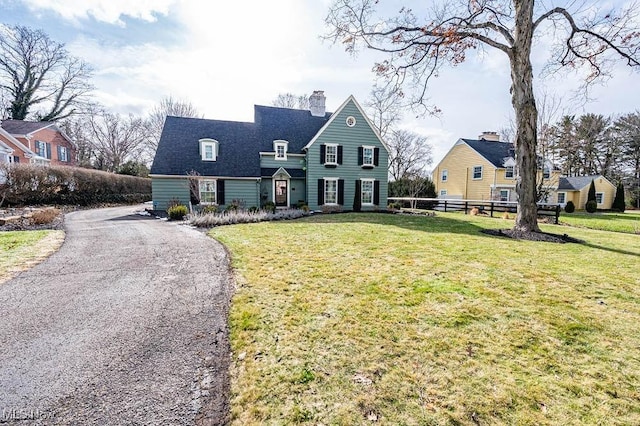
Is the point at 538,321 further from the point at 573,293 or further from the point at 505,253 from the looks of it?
the point at 505,253

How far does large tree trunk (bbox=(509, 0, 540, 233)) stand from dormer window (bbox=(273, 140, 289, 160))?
43.2 ft

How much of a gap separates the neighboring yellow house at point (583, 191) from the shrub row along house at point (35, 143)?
47797mm

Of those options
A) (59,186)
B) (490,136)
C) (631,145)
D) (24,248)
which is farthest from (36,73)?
(631,145)

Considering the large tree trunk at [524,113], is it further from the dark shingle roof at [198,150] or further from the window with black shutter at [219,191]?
the window with black shutter at [219,191]

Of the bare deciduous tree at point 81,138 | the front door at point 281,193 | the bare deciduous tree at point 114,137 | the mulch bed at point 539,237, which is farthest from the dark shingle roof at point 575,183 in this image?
the bare deciduous tree at point 81,138

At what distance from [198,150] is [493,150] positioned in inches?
1030

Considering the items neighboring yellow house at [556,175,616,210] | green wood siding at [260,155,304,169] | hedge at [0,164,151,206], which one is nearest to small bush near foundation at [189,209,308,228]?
green wood siding at [260,155,304,169]

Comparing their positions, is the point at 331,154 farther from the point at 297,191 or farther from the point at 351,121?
the point at 297,191

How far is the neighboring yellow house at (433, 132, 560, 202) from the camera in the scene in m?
25.7

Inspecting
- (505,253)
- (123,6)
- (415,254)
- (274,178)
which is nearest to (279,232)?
(415,254)

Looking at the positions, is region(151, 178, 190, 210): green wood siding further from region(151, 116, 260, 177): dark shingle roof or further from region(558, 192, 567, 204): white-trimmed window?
region(558, 192, 567, 204): white-trimmed window

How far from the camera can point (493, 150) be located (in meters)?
28.1

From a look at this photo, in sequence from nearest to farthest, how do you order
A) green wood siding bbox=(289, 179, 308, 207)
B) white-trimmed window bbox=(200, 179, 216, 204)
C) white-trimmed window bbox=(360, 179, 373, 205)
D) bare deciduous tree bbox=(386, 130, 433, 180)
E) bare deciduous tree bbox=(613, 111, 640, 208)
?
white-trimmed window bbox=(200, 179, 216, 204), green wood siding bbox=(289, 179, 308, 207), white-trimmed window bbox=(360, 179, 373, 205), bare deciduous tree bbox=(613, 111, 640, 208), bare deciduous tree bbox=(386, 130, 433, 180)

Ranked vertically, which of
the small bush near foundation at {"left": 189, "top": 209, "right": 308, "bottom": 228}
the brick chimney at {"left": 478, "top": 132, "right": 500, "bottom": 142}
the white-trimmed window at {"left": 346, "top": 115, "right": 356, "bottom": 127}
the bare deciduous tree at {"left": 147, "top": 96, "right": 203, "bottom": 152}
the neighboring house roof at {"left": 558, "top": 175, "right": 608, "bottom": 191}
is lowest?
the small bush near foundation at {"left": 189, "top": 209, "right": 308, "bottom": 228}
